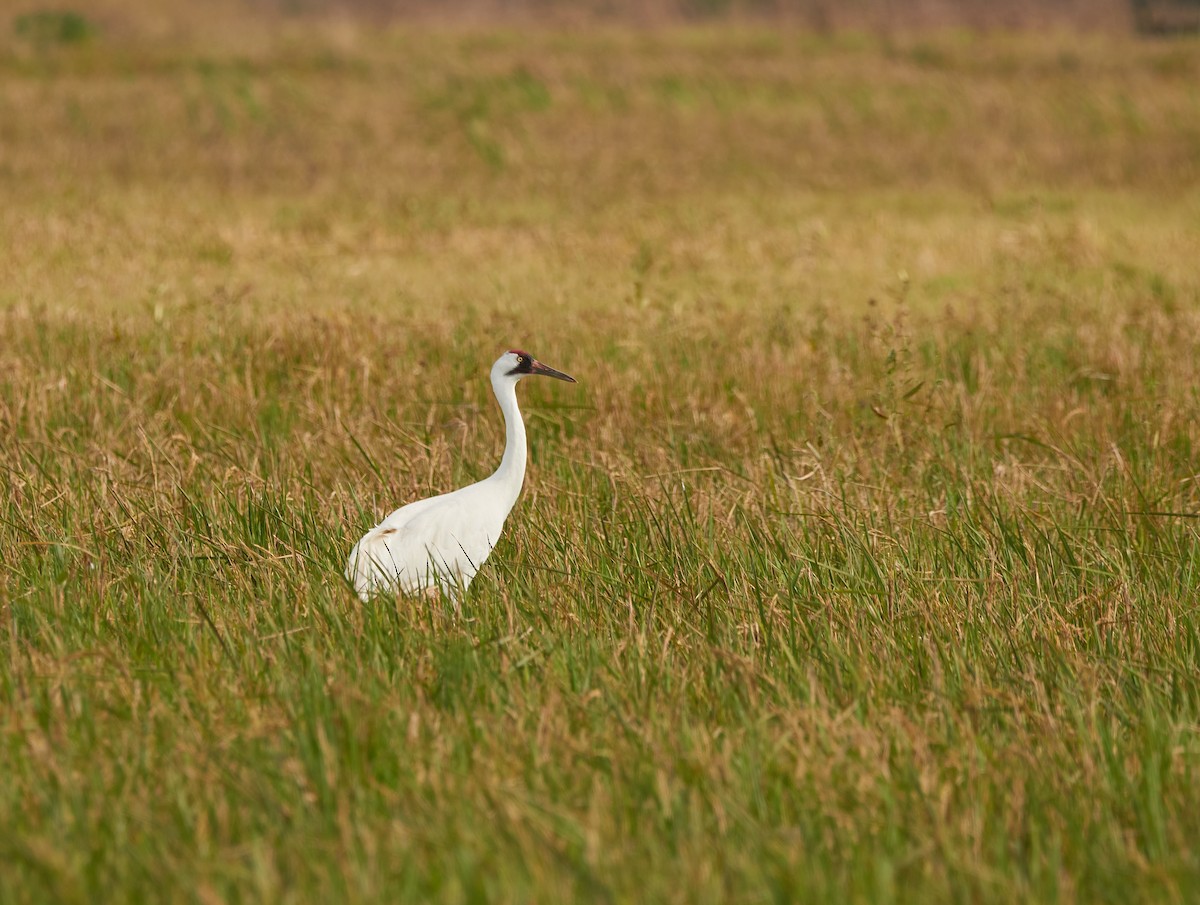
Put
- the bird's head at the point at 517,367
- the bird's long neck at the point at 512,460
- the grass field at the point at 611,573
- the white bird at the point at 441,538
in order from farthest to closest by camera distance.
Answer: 1. the bird's head at the point at 517,367
2. the bird's long neck at the point at 512,460
3. the white bird at the point at 441,538
4. the grass field at the point at 611,573

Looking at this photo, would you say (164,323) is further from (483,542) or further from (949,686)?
(949,686)

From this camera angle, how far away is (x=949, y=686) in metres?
3.61

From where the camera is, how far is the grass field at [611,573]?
9.48 feet

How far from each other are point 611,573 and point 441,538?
1.90 feet

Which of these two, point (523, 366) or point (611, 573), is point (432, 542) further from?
point (523, 366)

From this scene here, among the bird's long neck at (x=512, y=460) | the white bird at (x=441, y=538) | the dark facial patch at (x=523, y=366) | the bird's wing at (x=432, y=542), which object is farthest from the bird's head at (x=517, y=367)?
the bird's wing at (x=432, y=542)

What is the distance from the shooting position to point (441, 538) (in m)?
4.59

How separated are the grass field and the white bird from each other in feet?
0.61

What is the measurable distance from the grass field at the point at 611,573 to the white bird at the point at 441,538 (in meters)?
0.19

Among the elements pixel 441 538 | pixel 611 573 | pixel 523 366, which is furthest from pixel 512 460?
pixel 611 573

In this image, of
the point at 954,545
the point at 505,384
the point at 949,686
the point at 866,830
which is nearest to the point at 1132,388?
the point at 954,545

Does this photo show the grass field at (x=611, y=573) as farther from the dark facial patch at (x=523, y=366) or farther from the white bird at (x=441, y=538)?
the dark facial patch at (x=523, y=366)

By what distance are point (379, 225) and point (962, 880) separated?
12216 millimetres

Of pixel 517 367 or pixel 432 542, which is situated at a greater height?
pixel 517 367
